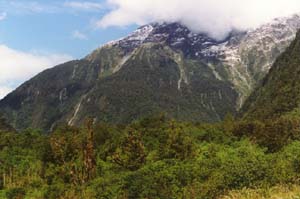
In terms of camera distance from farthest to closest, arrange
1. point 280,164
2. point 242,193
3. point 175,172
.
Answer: point 175,172, point 280,164, point 242,193

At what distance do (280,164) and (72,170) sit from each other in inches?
2703

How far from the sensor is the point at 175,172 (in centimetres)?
6600

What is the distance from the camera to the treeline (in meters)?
40.7

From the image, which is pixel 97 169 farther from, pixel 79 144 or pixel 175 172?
pixel 175 172

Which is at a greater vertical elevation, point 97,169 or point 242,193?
point 242,193

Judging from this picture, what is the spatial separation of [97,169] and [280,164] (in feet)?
235

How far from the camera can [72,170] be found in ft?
346

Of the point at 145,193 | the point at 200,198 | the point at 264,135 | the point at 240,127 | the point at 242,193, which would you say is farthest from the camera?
the point at 240,127

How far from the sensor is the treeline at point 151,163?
40.7m

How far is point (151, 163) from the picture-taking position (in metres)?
87.6

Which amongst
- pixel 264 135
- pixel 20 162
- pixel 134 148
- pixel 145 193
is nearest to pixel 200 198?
pixel 145 193

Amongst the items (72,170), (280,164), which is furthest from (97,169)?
(280,164)

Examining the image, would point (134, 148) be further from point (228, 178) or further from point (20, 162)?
point (228, 178)

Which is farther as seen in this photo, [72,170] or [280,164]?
[72,170]
